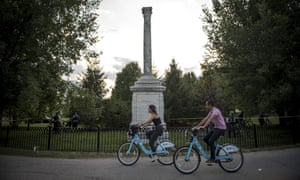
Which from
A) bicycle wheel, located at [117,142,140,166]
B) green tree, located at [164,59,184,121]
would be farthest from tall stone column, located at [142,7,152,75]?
green tree, located at [164,59,184,121]

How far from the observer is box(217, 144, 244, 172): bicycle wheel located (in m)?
6.35

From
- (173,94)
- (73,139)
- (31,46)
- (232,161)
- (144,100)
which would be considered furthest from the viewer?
(173,94)

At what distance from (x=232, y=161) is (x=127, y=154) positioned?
3.34m

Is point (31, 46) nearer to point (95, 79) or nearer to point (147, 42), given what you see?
point (147, 42)

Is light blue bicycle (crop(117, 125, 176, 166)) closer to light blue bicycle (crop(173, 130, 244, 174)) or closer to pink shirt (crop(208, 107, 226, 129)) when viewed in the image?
light blue bicycle (crop(173, 130, 244, 174))

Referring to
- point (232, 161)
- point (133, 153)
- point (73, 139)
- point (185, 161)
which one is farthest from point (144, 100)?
point (232, 161)

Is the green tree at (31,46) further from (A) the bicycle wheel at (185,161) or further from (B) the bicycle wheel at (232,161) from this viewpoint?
(B) the bicycle wheel at (232,161)

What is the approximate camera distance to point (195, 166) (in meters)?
6.30

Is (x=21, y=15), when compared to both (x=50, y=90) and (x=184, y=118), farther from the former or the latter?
(x=184, y=118)

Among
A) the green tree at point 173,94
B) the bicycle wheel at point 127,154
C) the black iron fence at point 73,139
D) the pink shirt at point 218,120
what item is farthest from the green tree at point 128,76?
the pink shirt at point 218,120

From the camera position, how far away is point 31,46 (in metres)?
14.1

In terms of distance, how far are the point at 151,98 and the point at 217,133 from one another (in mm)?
6806

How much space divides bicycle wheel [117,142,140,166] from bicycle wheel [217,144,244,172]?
2724 mm

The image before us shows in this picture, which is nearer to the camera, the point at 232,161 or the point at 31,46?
the point at 232,161
